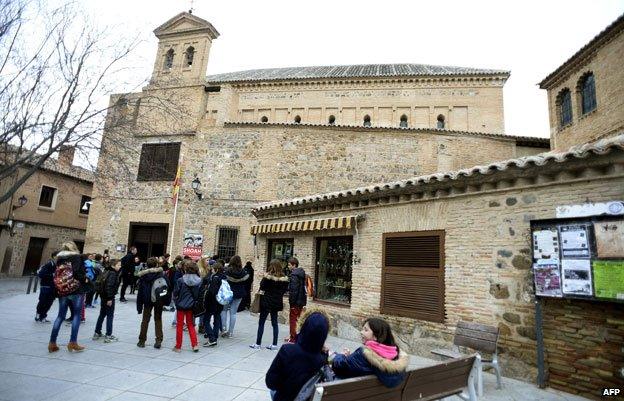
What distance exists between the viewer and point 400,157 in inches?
632

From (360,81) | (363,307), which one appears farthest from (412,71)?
(363,307)

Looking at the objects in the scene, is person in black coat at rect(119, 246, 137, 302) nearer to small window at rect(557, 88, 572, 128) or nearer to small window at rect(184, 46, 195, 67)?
small window at rect(184, 46, 195, 67)

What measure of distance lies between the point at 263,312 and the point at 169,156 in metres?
12.5

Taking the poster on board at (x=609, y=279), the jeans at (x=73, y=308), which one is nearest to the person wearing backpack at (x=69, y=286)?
the jeans at (x=73, y=308)

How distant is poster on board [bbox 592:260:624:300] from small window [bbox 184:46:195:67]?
19.8 m

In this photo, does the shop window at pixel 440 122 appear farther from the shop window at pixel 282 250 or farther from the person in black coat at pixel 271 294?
the person in black coat at pixel 271 294

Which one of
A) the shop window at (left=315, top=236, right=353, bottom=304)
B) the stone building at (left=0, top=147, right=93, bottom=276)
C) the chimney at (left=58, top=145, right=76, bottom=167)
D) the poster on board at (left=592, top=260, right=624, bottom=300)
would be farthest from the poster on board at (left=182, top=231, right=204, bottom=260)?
the poster on board at (left=592, top=260, right=624, bottom=300)

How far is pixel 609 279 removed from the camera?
470 centimetres

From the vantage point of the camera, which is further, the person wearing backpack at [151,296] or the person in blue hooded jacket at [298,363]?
the person wearing backpack at [151,296]

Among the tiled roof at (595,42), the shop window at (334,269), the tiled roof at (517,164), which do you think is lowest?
the shop window at (334,269)

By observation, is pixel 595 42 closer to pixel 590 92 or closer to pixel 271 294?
pixel 590 92

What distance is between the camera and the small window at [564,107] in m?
17.4

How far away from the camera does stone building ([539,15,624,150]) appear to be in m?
14.3

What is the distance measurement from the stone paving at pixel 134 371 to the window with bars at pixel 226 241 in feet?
25.6
